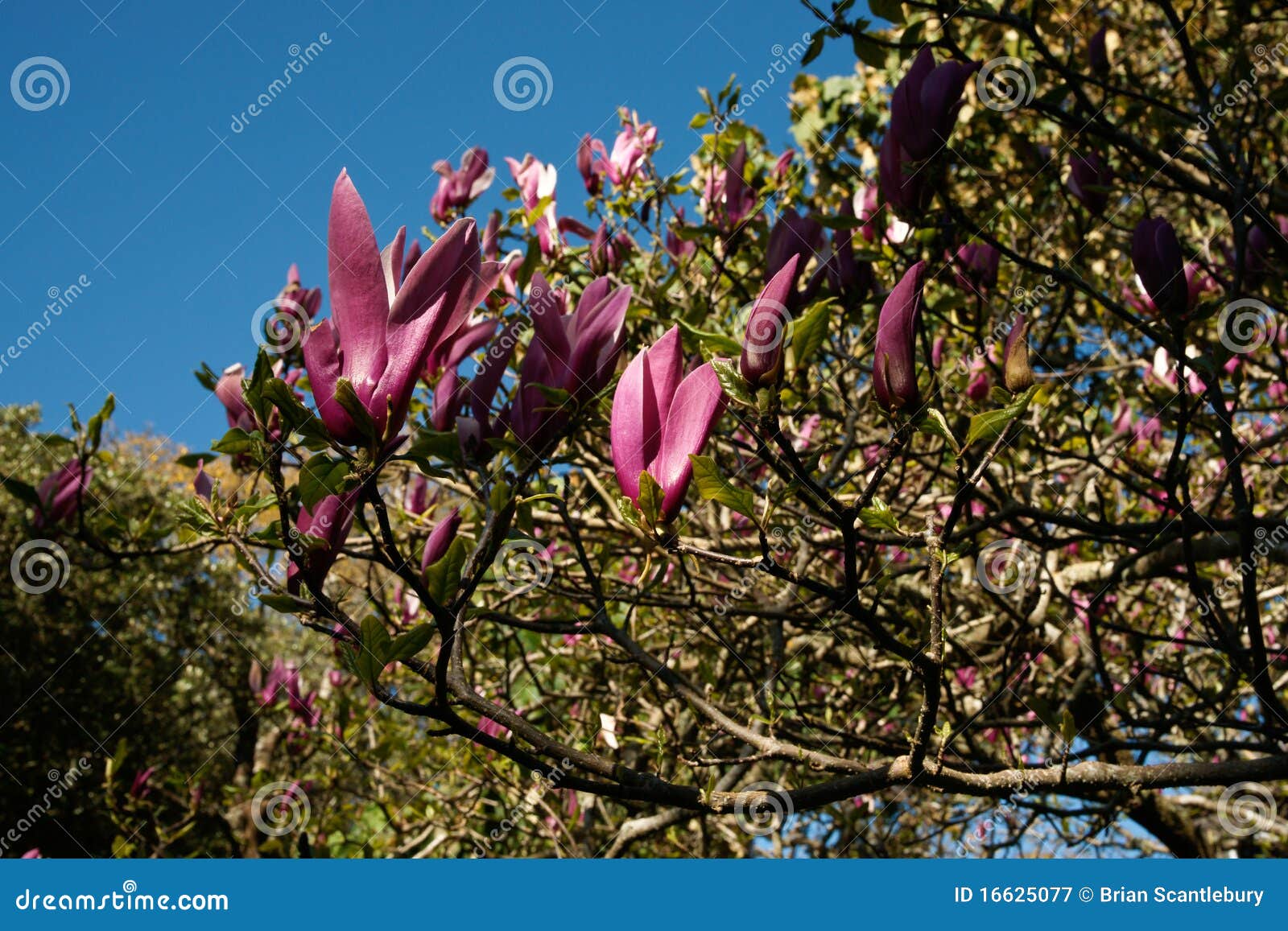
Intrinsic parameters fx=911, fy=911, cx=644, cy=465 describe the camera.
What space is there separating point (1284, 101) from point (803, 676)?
167 cm

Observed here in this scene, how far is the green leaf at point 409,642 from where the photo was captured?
0.85m

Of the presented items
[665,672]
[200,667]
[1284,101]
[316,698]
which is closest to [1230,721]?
[665,672]

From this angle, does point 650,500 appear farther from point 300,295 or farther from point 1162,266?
point 300,295

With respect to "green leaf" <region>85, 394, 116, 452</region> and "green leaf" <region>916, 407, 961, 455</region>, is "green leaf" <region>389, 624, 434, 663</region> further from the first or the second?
"green leaf" <region>85, 394, 116, 452</region>

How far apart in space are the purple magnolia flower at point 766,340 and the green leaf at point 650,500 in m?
0.14

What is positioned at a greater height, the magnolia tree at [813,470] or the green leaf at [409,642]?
the magnolia tree at [813,470]

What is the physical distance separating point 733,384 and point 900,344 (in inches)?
6.5

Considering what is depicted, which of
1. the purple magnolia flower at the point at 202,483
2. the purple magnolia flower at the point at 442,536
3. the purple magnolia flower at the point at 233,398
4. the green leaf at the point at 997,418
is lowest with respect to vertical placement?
the green leaf at the point at 997,418

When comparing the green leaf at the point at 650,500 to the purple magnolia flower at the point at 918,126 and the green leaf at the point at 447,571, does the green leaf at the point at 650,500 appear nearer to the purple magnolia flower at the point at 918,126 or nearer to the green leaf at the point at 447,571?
the green leaf at the point at 447,571

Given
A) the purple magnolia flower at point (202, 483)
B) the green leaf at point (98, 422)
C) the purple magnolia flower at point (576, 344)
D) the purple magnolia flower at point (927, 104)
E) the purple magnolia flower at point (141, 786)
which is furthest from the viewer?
the purple magnolia flower at point (141, 786)

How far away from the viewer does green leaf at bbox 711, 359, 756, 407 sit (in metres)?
0.87

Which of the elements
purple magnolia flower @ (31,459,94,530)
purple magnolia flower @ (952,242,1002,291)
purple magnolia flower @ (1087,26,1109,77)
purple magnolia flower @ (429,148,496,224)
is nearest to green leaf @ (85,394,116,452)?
purple magnolia flower @ (31,459,94,530)

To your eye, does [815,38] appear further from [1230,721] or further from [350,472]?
[1230,721]

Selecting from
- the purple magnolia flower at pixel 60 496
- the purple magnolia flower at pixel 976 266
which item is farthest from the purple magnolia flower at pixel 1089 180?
the purple magnolia flower at pixel 60 496
